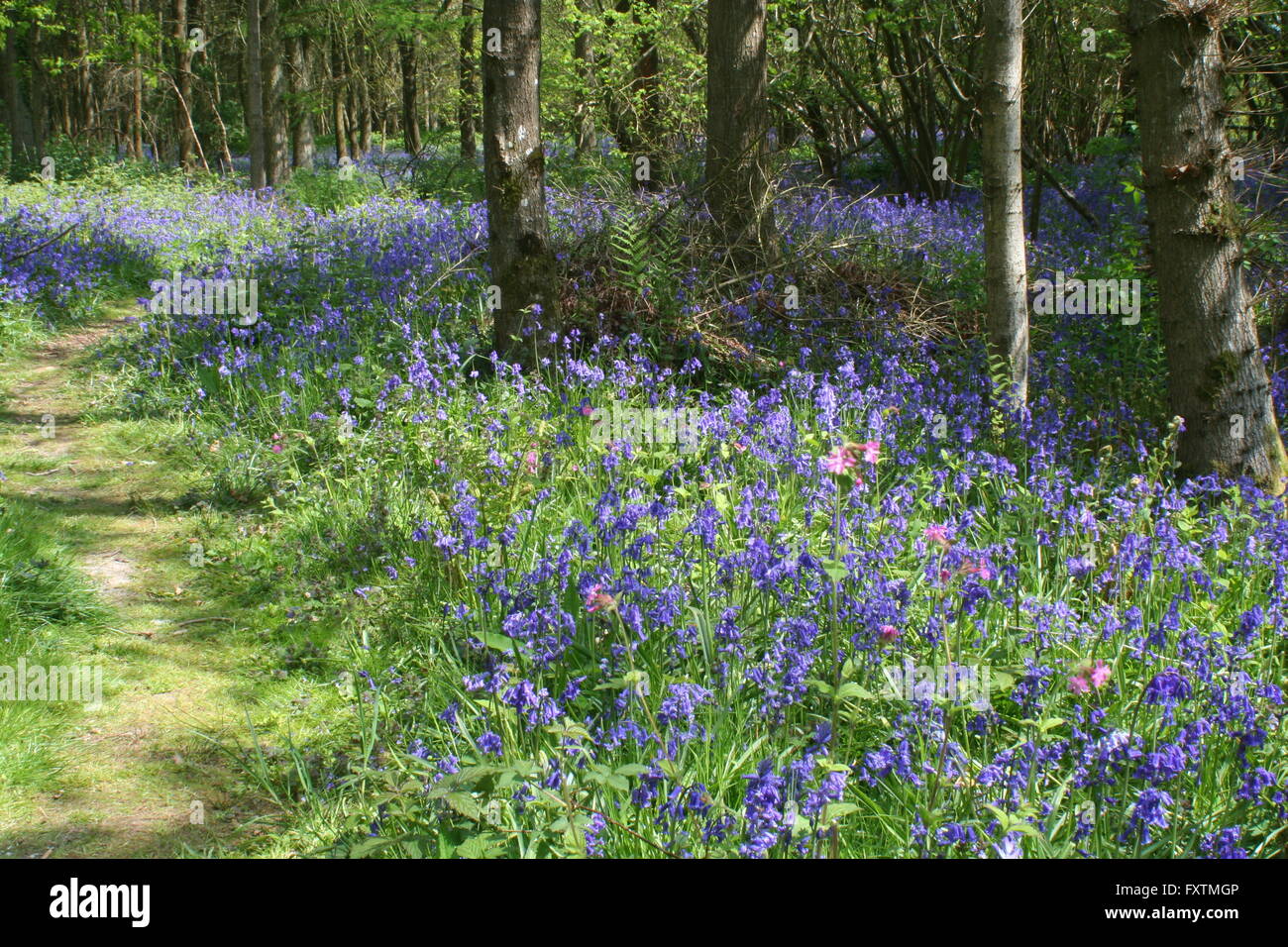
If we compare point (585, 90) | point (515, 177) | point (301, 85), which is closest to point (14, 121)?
point (301, 85)

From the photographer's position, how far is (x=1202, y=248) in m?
4.91

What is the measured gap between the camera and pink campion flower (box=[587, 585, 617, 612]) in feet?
8.07

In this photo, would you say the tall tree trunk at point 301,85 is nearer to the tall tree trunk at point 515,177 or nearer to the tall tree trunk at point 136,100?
the tall tree trunk at point 136,100

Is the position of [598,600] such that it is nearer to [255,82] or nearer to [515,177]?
[515,177]

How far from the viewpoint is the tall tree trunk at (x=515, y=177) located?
251 inches

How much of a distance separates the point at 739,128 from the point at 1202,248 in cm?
411

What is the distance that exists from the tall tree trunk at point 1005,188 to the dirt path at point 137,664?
407 cm

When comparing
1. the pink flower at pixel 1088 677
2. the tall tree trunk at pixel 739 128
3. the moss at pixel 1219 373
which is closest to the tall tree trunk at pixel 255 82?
the tall tree trunk at pixel 739 128

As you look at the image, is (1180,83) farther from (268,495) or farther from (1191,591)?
(268,495)

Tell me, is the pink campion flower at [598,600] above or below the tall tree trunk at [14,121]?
below

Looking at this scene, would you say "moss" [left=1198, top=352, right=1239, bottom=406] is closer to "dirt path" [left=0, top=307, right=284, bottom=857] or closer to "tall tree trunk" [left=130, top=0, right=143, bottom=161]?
"dirt path" [left=0, top=307, right=284, bottom=857]

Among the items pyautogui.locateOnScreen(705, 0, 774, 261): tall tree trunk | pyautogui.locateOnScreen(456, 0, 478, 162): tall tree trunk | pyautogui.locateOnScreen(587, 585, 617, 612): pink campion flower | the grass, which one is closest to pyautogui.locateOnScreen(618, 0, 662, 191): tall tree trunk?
pyautogui.locateOnScreen(705, 0, 774, 261): tall tree trunk

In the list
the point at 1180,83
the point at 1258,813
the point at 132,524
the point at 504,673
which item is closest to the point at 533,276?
the point at 132,524

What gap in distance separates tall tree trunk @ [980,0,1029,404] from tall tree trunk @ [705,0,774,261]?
262 centimetres
